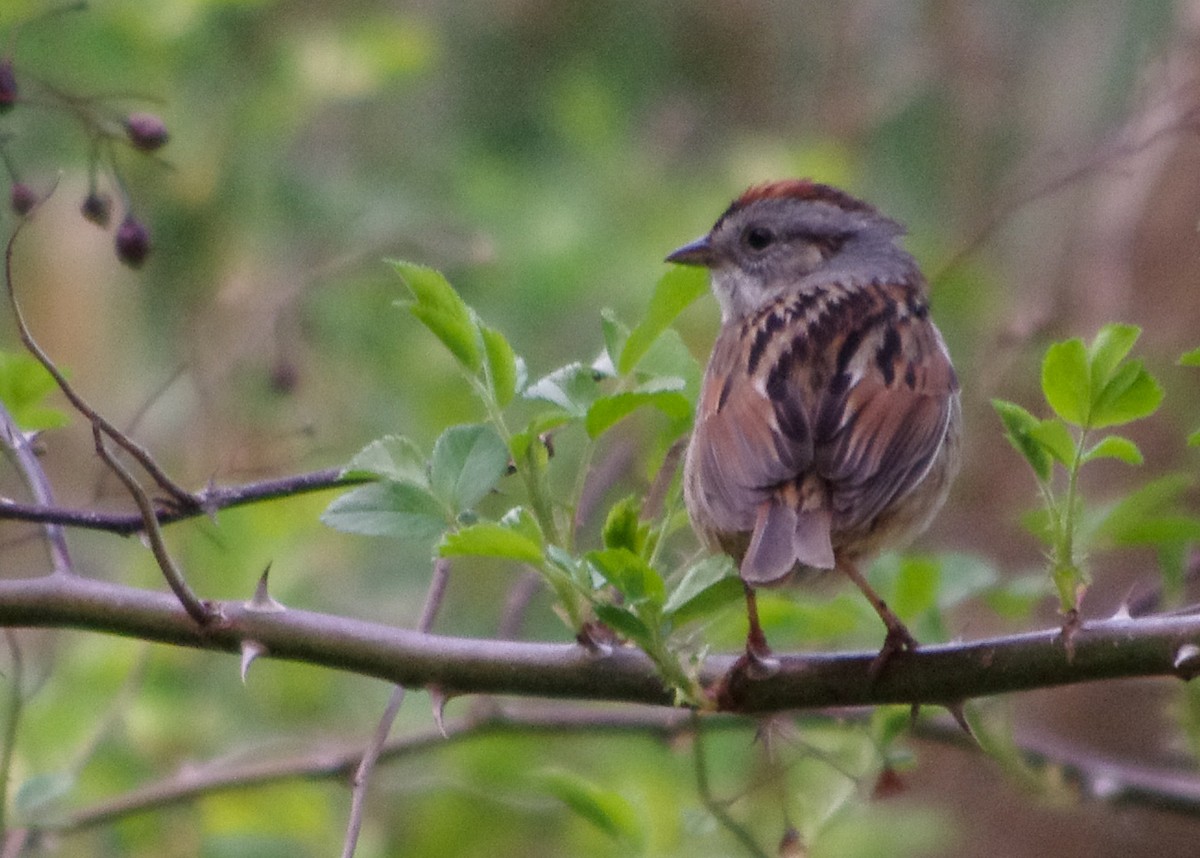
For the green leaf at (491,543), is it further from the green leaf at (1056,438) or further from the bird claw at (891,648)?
the green leaf at (1056,438)

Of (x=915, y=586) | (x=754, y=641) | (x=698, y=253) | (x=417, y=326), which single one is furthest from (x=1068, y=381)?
(x=417, y=326)

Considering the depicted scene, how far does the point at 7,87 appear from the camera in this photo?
2.65 metres

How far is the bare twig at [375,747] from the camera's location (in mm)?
2074

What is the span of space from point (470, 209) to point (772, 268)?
6.01 feet

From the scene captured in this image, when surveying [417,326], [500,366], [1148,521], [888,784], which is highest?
[500,366]

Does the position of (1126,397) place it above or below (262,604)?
above

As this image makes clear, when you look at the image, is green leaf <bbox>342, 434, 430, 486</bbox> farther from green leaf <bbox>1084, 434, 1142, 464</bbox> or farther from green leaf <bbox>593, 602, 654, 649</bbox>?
green leaf <bbox>1084, 434, 1142, 464</bbox>

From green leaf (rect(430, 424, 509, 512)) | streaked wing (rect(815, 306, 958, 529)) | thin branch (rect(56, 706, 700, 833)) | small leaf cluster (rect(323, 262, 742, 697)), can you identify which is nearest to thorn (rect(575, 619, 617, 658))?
small leaf cluster (rect(323, 262, 742, 697))

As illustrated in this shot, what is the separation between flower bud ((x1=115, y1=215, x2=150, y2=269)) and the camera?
2830mm

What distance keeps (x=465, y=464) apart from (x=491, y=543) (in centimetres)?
24

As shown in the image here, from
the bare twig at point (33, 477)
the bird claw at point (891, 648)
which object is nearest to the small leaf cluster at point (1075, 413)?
the bird claw at point (891, 648)

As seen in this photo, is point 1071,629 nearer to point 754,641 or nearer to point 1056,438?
point 1056,438

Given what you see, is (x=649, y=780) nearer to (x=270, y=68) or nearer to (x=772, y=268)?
(x=772, y=268)

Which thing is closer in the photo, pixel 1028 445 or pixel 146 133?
pixel 1028 445
